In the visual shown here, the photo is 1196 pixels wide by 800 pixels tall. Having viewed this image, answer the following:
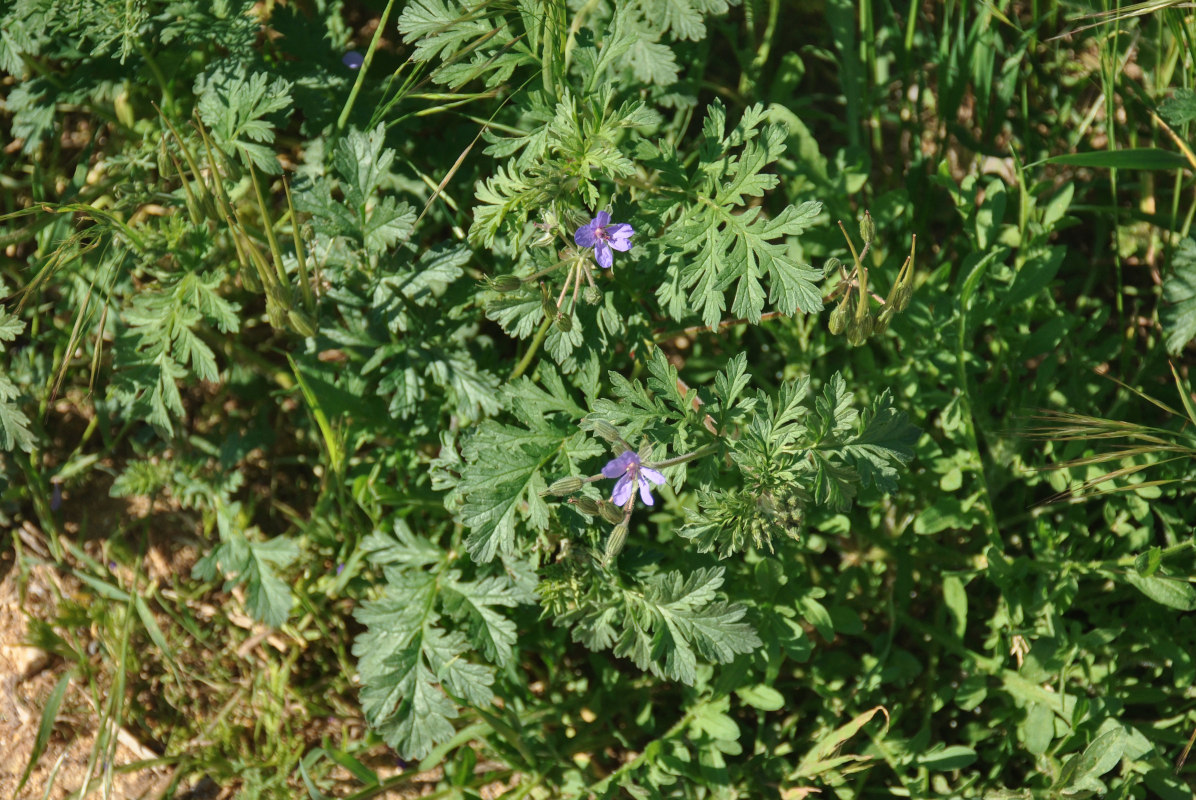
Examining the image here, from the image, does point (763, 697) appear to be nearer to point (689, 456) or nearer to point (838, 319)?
point (689, 456)

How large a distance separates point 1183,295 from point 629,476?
1.63 metres

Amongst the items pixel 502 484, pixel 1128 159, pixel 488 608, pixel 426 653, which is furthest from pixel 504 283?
pixel 1128 159

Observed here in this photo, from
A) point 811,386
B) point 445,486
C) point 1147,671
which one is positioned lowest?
point 1147,671

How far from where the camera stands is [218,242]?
9.03ft

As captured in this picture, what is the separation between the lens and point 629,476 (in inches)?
85.3

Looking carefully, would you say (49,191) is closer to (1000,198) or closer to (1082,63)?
(1000,198)

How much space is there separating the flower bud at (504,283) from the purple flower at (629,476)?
0.47m

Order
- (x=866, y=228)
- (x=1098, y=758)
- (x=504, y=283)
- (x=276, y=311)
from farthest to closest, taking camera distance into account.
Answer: (x=1098, y=758)
(x=276, y=311)
(x=504, y=283)
(x=866, y=228)

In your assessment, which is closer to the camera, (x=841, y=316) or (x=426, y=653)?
(x=841, y=316)

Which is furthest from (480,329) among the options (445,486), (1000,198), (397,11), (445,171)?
(1000,198)

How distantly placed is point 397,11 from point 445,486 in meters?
1.51

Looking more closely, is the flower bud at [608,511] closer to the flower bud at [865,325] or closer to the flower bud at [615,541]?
the flower bud at [615,541]

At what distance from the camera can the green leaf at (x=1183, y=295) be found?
264 cm

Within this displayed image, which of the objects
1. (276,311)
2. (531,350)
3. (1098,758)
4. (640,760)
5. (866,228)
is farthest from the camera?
(640,760)
